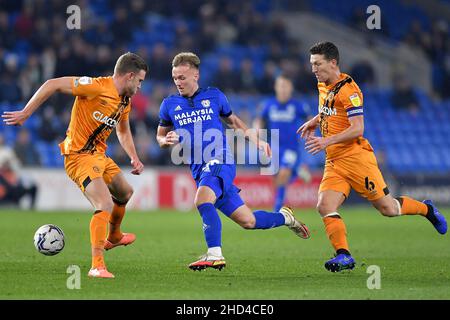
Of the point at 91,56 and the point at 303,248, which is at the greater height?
the point at 91,56

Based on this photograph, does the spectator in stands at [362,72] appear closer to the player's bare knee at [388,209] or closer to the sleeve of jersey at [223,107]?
the player's bare knee at [388,209]

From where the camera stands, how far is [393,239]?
1293 cm

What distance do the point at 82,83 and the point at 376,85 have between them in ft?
61.5

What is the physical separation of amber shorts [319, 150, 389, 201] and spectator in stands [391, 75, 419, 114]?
16603 mm

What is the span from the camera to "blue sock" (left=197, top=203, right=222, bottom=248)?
843 cm

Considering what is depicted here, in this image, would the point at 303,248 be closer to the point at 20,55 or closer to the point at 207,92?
the point at 207,92

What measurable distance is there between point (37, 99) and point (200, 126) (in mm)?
1580

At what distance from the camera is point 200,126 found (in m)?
8.80

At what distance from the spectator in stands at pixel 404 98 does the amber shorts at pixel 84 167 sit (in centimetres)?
1732

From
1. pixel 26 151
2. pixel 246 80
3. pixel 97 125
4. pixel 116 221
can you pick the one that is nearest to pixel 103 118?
pixel 97 125

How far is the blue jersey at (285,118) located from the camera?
53.0 ft

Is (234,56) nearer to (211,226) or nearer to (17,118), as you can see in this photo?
(211,226)

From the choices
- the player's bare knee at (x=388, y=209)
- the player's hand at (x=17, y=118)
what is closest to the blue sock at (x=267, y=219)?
the player's bare knee at (x=388, y=209)
